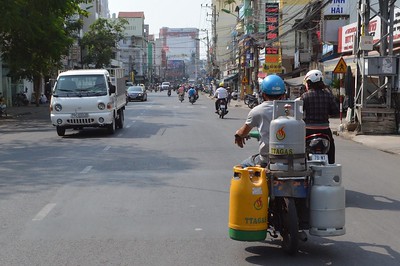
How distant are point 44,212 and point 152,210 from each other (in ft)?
4.59

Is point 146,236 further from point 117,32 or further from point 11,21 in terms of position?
point 117,32

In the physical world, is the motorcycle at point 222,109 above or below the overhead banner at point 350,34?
below

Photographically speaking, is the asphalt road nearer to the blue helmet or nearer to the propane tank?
the propane tank

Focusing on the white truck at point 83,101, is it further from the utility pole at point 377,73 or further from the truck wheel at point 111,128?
the utility pole at point 377,73

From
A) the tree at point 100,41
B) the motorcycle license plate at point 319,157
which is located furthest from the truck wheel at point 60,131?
the tree at point 100,41

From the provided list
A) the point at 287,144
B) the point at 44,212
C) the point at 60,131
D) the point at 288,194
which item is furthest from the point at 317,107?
the point at 60,131

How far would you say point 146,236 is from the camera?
654 centimetres

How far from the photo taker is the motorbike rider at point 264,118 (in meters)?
6.22

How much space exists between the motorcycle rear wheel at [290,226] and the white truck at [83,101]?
13804 mm

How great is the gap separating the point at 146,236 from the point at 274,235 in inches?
56.1

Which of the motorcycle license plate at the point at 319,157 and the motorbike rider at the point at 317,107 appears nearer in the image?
the motorcycle license plate at the point at 319,157

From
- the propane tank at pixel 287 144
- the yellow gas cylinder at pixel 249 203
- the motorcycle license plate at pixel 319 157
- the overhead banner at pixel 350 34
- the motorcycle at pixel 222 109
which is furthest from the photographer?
the motorcycle at pixel 222 109

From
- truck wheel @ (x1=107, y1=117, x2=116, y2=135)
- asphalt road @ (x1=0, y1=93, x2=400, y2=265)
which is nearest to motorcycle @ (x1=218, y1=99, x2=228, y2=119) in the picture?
truck wheel @ (x1=107, y1=117, x2=116, y2=135)

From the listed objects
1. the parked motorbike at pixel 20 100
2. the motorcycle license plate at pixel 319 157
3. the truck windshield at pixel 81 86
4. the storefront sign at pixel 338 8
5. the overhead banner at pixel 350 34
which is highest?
the storefront sign at pixel 338 8
